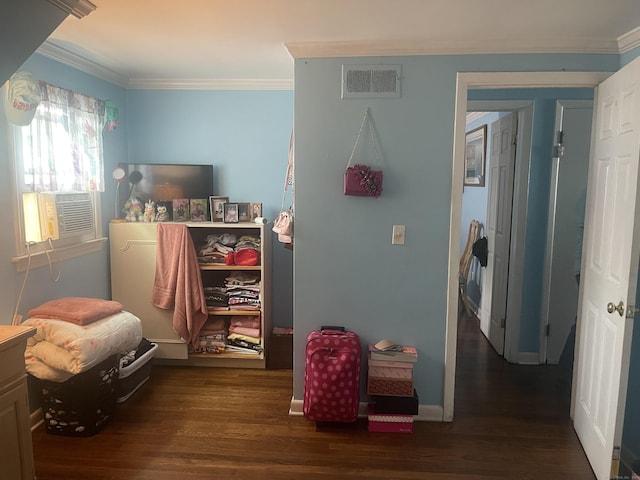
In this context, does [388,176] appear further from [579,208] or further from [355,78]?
[579,208]

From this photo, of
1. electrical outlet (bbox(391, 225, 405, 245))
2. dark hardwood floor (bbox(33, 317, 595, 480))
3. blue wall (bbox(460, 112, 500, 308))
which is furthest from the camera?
blue wall (bbox(460, 112, 500, 308))

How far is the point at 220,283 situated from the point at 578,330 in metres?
2.64

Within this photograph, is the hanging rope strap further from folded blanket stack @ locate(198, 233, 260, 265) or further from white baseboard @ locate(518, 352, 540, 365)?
white baseboard @ locate(518, 352, 540, 365)

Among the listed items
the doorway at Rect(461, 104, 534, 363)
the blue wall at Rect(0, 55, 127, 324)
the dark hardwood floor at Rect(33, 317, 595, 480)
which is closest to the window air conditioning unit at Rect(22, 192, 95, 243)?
the blue wall at Rect(0, 55, 127, 324)

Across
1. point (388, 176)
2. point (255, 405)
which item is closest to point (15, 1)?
point (388, 176)

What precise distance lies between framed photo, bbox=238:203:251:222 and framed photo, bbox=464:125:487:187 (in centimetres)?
233

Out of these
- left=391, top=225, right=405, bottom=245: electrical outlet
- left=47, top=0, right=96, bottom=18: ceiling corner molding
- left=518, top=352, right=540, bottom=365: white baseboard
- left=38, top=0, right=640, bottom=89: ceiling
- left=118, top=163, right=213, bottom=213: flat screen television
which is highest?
left=38, top=0, right=640, bottom=89: ceiling

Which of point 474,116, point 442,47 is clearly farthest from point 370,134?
point 474,116

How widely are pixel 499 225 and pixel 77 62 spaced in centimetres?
343

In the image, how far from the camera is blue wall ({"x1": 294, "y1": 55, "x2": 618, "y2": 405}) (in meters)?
2.73

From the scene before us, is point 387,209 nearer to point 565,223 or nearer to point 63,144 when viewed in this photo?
point 565,223

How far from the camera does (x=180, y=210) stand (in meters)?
3.79

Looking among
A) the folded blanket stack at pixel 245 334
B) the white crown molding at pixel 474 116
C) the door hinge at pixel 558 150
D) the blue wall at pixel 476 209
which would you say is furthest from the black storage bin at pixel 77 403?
the white crown molding at pixel 474 116

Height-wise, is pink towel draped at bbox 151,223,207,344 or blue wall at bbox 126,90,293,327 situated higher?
blue wall at bbox 126,90,293,327
